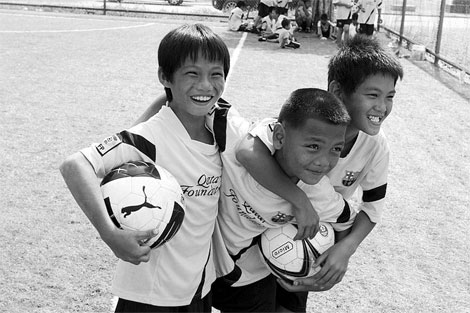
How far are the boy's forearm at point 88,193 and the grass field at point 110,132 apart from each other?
1.54 metres

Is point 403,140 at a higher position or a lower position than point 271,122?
lower

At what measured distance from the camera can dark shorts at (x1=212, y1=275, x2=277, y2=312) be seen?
8.70 ft

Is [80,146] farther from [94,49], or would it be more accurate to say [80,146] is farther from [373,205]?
[94,49]

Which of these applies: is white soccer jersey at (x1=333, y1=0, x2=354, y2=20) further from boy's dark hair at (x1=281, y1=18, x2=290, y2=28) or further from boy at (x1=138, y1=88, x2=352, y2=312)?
boy at (x1=138, y1=88, x2=352, y2=312)

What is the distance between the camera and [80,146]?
247 inches

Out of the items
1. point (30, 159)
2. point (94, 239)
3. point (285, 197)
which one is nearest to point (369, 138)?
point (285, 197)

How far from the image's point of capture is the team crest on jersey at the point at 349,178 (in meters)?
2.59

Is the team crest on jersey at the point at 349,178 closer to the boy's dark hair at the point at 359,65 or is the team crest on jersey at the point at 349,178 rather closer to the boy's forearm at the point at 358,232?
the boy's forearm at the point at 358,232

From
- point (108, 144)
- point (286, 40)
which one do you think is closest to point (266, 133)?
point (108, 144)

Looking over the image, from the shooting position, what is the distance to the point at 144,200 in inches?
85.9

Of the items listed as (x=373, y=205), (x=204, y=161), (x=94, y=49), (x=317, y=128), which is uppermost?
(x=317, y=128)

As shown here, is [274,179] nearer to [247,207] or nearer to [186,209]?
[247,207]

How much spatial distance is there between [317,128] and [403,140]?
212 inches

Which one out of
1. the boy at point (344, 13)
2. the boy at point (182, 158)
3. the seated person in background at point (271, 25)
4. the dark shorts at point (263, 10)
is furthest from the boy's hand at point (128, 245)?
the dark shorts at point (263, 10)
